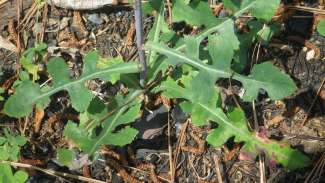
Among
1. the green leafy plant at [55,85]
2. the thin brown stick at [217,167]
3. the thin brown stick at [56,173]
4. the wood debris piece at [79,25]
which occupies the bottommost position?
the thin brown stick at [56,173]

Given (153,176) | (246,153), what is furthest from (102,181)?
(246,153)

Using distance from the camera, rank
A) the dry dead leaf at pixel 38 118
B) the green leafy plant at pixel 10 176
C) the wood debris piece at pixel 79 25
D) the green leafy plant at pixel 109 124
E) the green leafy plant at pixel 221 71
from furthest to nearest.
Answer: the wood debris piece at pixel 79 25 → the dry dead leaf at pixel 38 118 → the green leafy plant at pixel 10 176 → the green leafy plant at pixel 109 124 → the green leafy plant at pixel 221 71

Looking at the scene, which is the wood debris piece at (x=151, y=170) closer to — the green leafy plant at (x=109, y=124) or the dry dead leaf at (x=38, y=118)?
the green leafy plant at (x=109, y=124)

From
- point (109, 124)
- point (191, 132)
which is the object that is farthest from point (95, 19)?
point (191, 132)

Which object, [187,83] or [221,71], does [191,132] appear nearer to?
[187,83]

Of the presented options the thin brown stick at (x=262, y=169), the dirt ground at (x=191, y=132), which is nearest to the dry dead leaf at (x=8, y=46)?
the dirt ground at (x=191, y=132)

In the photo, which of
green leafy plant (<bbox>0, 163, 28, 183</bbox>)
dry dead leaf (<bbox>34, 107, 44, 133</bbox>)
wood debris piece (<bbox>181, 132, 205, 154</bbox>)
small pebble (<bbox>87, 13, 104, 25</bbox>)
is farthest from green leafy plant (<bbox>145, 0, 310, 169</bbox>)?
green leafy plant (<bbox>0, 163, 28, 183</bbox>)

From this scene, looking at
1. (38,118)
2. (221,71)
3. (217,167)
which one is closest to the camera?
(221,71)

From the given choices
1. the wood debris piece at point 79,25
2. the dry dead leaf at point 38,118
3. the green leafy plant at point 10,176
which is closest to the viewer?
the green leafy plant at point 10,176

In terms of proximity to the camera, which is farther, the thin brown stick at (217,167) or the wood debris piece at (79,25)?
the wood debris piece at (79,25)

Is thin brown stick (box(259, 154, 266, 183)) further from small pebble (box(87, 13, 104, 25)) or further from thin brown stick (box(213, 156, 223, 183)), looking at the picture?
small pebble (box(87, 13, 104, 25))

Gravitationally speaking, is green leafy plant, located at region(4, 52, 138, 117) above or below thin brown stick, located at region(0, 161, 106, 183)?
above
